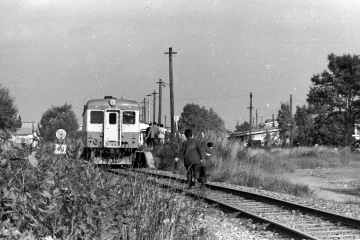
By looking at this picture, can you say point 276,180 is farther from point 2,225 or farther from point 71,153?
Result: point 2,225

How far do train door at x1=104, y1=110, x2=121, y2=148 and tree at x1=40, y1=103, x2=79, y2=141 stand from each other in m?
73.2

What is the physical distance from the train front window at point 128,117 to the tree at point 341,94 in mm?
31215

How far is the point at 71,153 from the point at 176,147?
58.4 feet

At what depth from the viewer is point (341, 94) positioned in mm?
50656

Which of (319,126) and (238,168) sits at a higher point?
(319,126)

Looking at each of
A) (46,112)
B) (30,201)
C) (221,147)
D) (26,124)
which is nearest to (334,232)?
(30,201)

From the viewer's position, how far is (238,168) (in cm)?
1903

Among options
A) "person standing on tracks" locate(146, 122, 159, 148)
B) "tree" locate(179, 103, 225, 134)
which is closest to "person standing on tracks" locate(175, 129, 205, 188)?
"person standing on tracks" locate(146, 122, 159, 148)

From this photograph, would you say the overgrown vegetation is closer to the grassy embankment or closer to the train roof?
the grassy embankment

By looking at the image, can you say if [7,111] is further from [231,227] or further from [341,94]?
[231,227]

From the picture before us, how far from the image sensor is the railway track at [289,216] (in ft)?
23.8

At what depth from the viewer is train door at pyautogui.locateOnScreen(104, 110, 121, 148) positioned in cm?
2195

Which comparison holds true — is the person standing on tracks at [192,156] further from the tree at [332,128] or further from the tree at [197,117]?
the tree at [197,117]

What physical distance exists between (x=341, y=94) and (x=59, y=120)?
64.6m
